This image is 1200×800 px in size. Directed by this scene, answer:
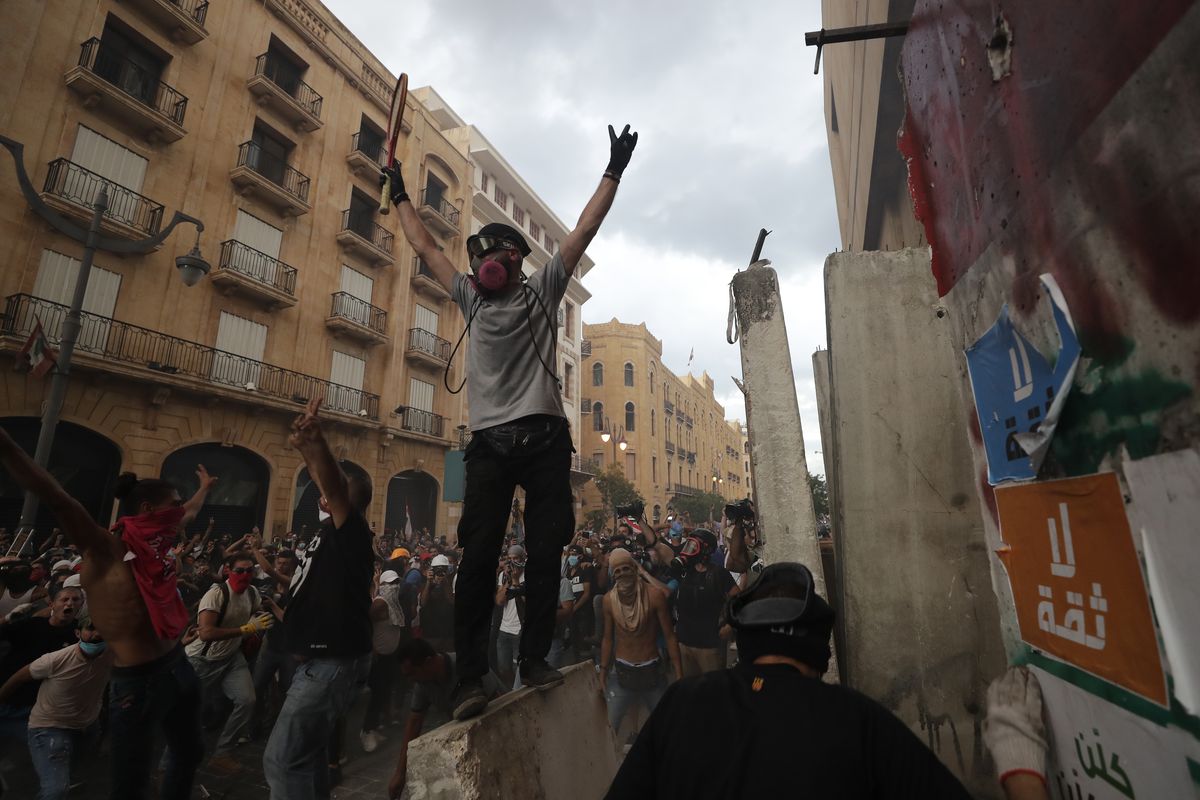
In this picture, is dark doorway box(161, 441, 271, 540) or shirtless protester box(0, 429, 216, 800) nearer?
shirtless protester box(0, 429, 216, 800)

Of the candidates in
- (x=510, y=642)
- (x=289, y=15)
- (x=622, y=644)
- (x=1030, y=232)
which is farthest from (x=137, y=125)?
(x=1030, y=232)

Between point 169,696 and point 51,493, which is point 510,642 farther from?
point 51,493

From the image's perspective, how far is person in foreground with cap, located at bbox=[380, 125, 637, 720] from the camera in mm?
2264

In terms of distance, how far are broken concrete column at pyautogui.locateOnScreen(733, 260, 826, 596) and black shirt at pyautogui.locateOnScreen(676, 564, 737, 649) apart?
2.18 metres

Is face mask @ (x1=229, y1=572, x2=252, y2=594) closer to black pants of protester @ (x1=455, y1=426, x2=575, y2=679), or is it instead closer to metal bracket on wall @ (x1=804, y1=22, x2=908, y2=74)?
black pants of protester @ (x1=455, y1=426, x2=575, y2=679)

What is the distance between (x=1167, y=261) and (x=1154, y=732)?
113 centimetres

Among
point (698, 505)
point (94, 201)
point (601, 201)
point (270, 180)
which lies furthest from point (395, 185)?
point (698, 505)

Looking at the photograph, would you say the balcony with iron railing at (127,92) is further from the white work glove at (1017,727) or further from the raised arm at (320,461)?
the white work glove at (1017,727)

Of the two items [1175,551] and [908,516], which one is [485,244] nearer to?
[1175,551]

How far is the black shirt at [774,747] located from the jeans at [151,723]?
2802 millimetres

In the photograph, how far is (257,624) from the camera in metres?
4.96

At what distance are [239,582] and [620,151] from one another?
538 centimetres

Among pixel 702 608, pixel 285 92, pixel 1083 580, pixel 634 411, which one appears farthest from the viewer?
pixel 634 411

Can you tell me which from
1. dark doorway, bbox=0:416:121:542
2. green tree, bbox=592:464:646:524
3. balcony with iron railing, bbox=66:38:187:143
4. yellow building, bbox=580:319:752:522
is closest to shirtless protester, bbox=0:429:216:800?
dark doorway, bbox=0:416:121:542
